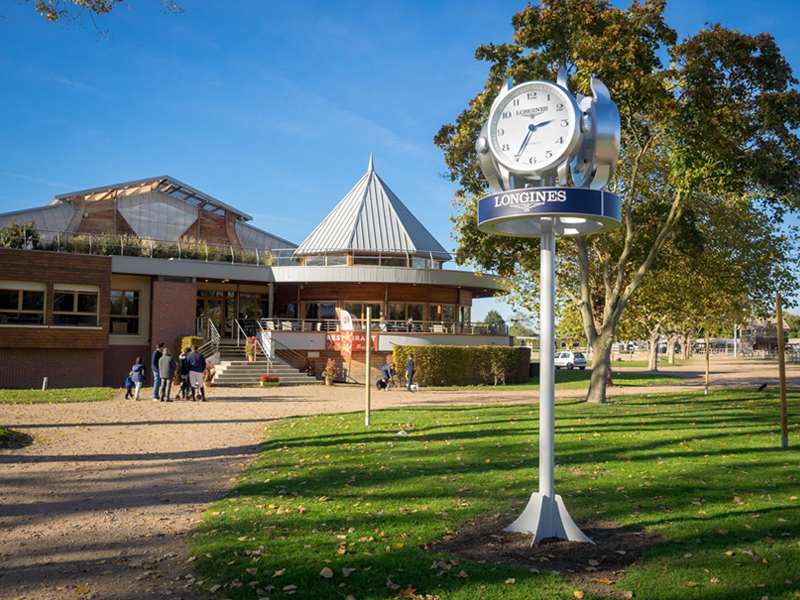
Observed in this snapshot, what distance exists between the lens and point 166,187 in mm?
39000

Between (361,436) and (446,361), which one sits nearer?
(361,436)

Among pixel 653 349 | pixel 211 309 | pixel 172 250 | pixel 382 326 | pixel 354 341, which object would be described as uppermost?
pixel 172 250

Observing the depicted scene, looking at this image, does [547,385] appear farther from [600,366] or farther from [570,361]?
[570,361]

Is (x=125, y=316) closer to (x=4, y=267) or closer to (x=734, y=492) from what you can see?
(x=4, y=267)

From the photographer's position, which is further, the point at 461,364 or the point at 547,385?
the point at 461,364

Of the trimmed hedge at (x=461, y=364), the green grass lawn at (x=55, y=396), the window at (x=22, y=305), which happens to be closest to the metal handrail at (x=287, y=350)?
the trimmed hedge at (x=461, y=364)

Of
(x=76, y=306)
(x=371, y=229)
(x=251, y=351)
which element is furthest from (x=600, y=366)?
(x=76, y=306)

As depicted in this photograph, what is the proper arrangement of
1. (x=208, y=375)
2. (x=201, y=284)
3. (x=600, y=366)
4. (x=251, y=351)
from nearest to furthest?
1. (x=600, y=366)
2. (x=208, y=375)
3. (x=251, y=351)
4. (x=201, y=284)

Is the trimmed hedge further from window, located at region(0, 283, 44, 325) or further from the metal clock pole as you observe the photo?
the metal clock pole

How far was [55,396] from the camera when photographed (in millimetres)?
22828

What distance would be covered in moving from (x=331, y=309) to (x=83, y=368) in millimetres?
12683

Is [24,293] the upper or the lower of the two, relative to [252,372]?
upper

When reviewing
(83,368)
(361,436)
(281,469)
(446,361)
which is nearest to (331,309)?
(446,361)

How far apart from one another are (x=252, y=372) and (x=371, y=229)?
12.2 metres
